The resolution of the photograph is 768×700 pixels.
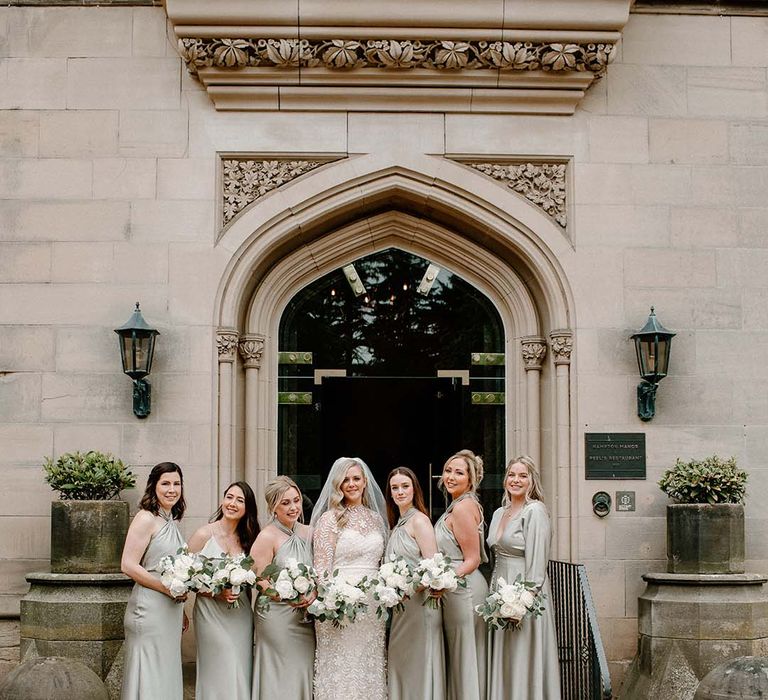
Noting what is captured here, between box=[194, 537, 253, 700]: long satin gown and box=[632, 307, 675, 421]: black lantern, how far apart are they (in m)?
3.81

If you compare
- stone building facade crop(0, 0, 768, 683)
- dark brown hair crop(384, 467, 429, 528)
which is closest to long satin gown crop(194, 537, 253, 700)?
dark brown hair crop(384, 467, 429, 528)

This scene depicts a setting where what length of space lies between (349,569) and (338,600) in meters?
0.39

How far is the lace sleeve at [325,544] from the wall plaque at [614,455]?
9.08 feet

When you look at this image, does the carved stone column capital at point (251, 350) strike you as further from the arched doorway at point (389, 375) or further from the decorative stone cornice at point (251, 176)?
the decorative stone cornice at point (251, 176)

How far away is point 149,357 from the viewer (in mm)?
8609

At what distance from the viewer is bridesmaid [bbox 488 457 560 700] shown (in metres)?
7.19

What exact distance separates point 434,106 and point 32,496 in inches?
185

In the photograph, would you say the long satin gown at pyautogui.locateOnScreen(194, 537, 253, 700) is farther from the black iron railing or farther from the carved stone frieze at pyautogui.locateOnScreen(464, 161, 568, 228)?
the carved stone frieze at pyautogui.locateOnScreen(464, 161, 568, 228)

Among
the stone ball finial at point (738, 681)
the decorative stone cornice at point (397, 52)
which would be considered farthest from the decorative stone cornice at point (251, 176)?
the stone ball finial at point (738, 681)

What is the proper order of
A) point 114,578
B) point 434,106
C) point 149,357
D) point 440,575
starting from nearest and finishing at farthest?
point 440,575
point 114,578
point 149,357
point 434,106

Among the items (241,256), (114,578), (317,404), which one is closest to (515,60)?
(241,256)

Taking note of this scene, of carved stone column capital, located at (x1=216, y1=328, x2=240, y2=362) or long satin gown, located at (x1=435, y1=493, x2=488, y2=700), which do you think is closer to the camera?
long satin gown, located at (x1=435, y1=493, x2=488, y2=700)

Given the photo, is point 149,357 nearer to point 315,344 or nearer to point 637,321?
point 315,344

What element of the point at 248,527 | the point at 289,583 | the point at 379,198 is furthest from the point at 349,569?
the point at 379,198
